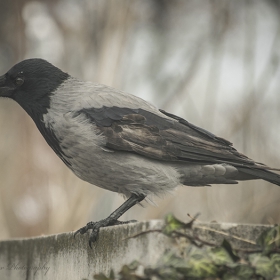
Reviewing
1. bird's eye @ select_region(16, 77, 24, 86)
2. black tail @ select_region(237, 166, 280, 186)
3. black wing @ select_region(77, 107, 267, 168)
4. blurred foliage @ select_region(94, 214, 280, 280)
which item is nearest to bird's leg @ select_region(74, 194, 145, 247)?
black wing @ select_region(77, 107, 267, 168)

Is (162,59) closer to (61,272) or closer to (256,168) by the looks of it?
(256,168)

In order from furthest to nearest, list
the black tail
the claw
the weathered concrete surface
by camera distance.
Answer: the black tail
the claw
the weathered concrete surface

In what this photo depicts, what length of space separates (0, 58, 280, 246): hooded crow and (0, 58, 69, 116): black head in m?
0.02

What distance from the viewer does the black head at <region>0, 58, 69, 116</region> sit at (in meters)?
3.74

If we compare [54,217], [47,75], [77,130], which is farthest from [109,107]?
[54,217]

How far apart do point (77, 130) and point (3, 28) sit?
5.44m

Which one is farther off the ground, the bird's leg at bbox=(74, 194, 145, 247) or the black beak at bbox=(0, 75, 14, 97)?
the black beak at bbox=(0, 75, 14, 97)

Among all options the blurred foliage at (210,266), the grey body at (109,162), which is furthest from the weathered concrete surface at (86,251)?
the grey body at (109,162)

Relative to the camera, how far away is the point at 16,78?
3816 millimetres

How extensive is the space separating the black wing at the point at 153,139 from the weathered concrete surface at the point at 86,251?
69cm

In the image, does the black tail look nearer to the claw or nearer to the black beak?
the claw

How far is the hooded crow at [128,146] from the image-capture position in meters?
3.34

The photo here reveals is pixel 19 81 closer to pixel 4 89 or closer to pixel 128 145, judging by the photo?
pixel 4 89

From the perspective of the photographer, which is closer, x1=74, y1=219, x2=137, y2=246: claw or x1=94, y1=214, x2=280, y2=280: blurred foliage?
x1=94, y1=214, x2=280, y2=280: blurred foliage
